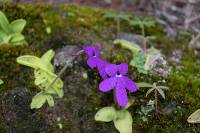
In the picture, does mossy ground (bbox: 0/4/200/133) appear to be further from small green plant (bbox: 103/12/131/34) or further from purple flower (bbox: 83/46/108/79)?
purple flower (bbox: 83/46/108/79)

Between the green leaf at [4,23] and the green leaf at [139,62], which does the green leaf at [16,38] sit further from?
the green leaf at [139,62]

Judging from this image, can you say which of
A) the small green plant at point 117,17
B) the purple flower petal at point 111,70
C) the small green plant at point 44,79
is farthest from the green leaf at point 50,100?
the small green plant at point 117,17

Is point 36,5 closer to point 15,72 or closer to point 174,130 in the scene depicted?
point 15,72

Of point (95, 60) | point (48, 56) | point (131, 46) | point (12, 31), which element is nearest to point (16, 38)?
point (12, 31)

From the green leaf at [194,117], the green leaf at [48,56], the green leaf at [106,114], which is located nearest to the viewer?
the green leaf at [194,117]

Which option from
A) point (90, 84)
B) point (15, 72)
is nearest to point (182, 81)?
point (90, 84)

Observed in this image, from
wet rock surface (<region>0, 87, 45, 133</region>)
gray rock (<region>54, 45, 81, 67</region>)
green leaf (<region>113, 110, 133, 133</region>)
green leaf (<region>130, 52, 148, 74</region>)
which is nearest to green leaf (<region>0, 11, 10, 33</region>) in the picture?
gray rock (<region>54, 45, 81, 67</region>)

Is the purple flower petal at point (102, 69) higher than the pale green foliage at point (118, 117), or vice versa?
the purple flower petal at point (102, 69)

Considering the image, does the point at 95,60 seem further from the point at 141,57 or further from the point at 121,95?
the point at 141,57
